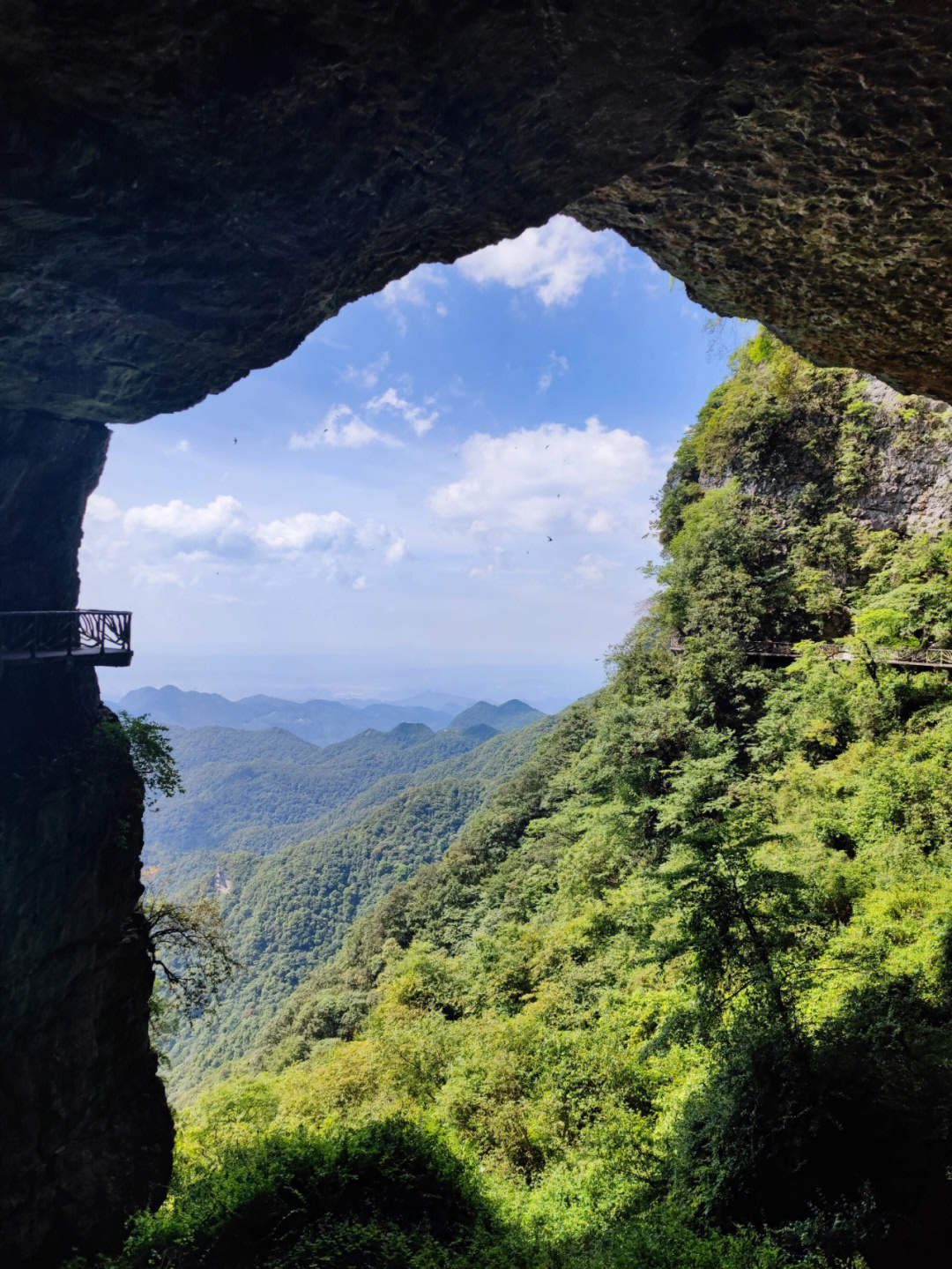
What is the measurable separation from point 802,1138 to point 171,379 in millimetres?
11835

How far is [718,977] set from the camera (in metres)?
6.48

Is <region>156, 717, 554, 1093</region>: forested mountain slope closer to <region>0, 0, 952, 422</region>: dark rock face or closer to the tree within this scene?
the tree

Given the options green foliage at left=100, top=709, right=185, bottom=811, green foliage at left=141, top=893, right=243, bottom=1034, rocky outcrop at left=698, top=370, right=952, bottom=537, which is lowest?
green foliage at left=141, top=893, right=243, bottom=1034

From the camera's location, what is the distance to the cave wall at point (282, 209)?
453 centimetres

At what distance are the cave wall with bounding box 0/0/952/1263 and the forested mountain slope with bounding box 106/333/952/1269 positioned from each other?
3539 mm

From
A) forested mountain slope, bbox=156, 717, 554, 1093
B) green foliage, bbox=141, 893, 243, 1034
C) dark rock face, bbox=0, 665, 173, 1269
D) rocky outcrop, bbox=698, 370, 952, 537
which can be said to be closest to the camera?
dark rock face, bbox=0, 665, 173, 1269

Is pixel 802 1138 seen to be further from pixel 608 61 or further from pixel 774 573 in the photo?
pixel 774 573

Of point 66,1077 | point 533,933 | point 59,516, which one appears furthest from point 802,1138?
point 59,516

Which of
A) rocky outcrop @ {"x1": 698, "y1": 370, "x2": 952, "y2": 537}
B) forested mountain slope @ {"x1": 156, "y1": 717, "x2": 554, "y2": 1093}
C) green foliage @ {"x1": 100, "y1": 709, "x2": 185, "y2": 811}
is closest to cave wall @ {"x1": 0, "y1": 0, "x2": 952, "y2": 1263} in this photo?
green foliage @ {"x1": 100, "y1": 709, "x2": 185, "y2": 811}

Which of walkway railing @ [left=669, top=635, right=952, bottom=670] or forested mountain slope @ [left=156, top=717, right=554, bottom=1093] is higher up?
walkway railing @ [left=669, top=635, right=952, bottom=670]

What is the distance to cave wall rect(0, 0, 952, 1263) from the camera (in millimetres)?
4531

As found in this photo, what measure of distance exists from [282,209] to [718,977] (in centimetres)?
979

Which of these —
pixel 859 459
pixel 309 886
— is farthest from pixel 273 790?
pixel 859 459

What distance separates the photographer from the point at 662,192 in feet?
21.4
